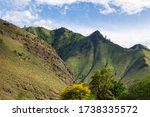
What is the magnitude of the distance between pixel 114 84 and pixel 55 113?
102 metres

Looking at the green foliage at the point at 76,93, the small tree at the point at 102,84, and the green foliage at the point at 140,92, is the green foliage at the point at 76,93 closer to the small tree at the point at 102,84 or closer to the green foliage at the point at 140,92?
the small tree at the point at 102,84

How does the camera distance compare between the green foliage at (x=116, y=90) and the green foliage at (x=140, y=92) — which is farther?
the green foliage at (x=116, y=90)

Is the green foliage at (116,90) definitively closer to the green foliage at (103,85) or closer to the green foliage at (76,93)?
the green foliage at (103,85)

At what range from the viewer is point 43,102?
10.1 meters

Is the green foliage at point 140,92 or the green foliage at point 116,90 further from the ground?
the green foliage at point 140,92

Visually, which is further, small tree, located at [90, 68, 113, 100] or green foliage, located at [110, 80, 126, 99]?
green foliage, located at [110, 80, 126, 99]

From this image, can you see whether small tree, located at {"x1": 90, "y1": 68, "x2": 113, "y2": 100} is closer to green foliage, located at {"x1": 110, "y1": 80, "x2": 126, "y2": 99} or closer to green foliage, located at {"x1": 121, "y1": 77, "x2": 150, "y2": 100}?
green foliage, located at {"x1": 110, "y1": 80, "x2": 126, "y2": 99}

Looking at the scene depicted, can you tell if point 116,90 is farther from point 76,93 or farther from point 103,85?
point 76,93

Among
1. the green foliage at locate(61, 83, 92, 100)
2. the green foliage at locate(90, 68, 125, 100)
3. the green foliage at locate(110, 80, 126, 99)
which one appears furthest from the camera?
the green foliage at locate(110, 80, 126, 99)

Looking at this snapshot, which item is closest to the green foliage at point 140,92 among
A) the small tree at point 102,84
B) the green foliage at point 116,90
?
the small tree at point 102,84

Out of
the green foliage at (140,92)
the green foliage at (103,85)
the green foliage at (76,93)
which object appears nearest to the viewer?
the green foliage at (140,92)

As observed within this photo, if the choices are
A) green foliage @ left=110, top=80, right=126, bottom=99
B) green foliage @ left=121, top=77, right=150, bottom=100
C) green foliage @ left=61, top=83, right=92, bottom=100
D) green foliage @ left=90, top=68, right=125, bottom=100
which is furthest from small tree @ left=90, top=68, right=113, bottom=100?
green foliage @ left=121, top=77, right=150, bottom=100

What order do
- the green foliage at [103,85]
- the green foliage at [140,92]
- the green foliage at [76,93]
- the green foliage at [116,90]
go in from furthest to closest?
1. the green foliage at [116,90]
2. the green foliage at [76,93]
3. the green foliage at [103,85]
4. the green foliage at [140,92]

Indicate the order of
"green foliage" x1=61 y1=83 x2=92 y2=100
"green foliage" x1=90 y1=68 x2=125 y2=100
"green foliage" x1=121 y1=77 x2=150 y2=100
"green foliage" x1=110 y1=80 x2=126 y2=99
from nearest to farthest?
"green foliage" x1=121 y1=77 x2=150 y2=100 < "green foliage" x1=90 y1=68 x2=125 y2=100 < "green foliage" x1=61 y1=83 x2=92 y2=100 < "green foliage" x1=110 y1=80 x2=126 y2=99
